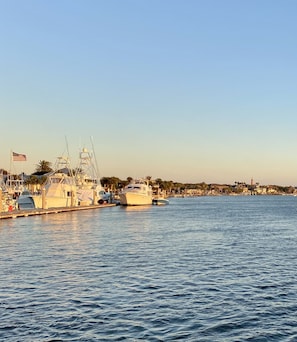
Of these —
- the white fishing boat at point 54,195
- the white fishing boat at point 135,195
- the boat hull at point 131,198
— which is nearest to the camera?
the white fishing boat at point 54,195

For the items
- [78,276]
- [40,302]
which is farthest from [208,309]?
[78,276]

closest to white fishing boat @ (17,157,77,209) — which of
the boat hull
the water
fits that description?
the boat hull

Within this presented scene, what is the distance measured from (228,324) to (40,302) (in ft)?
32.4

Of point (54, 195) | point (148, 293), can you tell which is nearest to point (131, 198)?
point (54, 195)

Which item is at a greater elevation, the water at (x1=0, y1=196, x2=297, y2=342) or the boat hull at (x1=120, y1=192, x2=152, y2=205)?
the boat hull at (x1=120, y1=192, x2=152, y2=205)

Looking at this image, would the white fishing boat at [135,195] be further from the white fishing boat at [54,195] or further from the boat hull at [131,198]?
the white fishing boat at [54,195]

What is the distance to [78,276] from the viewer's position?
32562 millimetres

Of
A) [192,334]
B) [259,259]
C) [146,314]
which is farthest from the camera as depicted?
[259,259]

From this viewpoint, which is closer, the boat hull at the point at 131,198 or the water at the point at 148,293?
the water at the point at 148,293

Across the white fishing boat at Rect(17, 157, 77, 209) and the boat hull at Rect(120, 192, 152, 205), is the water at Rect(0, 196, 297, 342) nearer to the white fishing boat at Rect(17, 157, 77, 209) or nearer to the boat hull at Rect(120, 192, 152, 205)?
the white fishing boat at Rect(17, 157, 77, 209)

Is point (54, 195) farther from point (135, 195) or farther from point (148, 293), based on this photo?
point (148, 293)

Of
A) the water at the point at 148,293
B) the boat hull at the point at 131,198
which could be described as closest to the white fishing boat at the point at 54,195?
the boat hull at the point at 131,198

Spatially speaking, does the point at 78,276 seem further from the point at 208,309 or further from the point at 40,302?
the point at 208,309

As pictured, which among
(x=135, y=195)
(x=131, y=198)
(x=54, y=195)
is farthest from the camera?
(x=135, y=195)
